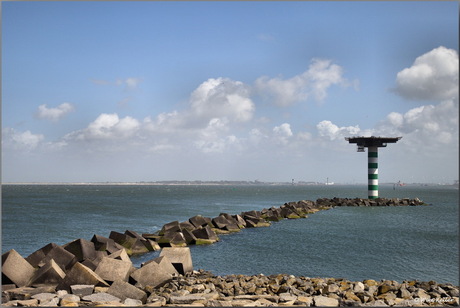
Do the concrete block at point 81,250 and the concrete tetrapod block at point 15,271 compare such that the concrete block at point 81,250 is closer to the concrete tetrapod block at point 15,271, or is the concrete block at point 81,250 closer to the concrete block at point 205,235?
the concrete tetrapod block at point 15,271

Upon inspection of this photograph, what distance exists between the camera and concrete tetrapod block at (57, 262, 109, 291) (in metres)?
12.1

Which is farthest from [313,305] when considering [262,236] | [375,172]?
[375,172]

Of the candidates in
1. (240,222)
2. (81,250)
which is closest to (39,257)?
(81,250)

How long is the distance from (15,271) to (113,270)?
9.78ft

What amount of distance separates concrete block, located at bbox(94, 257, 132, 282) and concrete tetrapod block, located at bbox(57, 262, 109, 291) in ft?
1.74

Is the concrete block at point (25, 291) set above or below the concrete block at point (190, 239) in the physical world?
above

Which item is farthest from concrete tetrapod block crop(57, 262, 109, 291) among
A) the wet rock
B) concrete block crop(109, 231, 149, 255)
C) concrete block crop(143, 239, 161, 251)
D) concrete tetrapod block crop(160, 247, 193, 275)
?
concrete block crop(143, 239, 161, 251)

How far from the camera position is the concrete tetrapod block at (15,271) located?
42.8ft

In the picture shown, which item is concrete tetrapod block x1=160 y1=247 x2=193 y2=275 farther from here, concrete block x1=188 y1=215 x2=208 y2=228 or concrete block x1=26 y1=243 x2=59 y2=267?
concrete block x1=188 y1=215 x2=208 y2=228

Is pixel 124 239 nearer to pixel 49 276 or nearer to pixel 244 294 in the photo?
pixel 49 276

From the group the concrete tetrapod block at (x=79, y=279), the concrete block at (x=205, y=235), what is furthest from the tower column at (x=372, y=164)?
the concrete tetrapod block at (x=79, y=279)

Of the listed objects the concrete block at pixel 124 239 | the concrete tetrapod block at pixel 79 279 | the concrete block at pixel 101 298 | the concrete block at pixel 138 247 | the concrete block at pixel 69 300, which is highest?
the concrete tetrapod block at pixel 79 279

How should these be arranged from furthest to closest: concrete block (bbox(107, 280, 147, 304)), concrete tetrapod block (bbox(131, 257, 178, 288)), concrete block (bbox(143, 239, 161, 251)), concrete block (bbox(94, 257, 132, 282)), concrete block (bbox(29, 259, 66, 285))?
concrete block (bbox(143, 239, 161, 251)), concrete tetrapod block (bbox(131, 257, 178, 288)), concrete block (bbox(94, 257, 132, 282)), concrete block (bbox(29, 259, 66, 285)), concrete block (bbox(107, 280, 147, 304))

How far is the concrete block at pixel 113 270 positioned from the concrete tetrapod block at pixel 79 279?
1.74 feet
